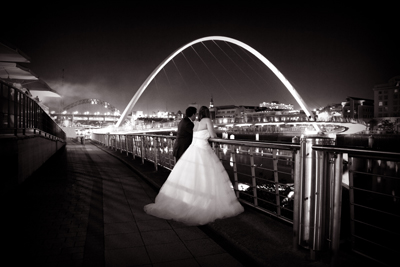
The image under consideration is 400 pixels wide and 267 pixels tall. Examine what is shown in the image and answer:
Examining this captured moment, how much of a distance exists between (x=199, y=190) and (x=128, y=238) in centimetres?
147

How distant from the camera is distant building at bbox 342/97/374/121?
124 m

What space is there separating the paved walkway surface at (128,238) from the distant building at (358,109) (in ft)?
443

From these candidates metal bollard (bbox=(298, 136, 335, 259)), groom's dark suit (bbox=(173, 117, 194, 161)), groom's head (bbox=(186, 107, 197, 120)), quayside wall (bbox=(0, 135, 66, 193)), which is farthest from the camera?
groom's dark suit (bbox=(173, 117, 194, 161))

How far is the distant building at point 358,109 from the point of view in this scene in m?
124

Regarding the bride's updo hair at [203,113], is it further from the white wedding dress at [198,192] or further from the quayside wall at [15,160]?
the quayside wall at [15,160]

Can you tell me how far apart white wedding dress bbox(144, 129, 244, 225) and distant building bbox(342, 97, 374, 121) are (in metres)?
134

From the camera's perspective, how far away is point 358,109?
12319 centimetres

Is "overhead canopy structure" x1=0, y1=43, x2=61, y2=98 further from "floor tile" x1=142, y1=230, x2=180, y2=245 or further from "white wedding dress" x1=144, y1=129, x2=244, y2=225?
"floor tile" x1=142, y1=230, x2=180, y2=245

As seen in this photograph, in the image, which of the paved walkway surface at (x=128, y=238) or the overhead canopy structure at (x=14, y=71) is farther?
the overhead canopy structure at (x=14, y=71)

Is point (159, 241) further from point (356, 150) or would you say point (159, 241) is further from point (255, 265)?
point (356, 150)

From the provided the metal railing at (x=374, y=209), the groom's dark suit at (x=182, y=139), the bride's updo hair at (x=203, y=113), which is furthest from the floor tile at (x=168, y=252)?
the groom's dark suit at (x=182, y=139)

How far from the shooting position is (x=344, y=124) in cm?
6419

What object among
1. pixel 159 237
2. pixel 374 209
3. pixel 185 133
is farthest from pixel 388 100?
pixel 159 237

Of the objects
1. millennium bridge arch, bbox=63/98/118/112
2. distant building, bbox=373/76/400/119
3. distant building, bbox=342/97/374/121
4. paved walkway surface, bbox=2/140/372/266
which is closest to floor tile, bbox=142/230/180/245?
paved walkway surface, bbox=2/140/372/266
